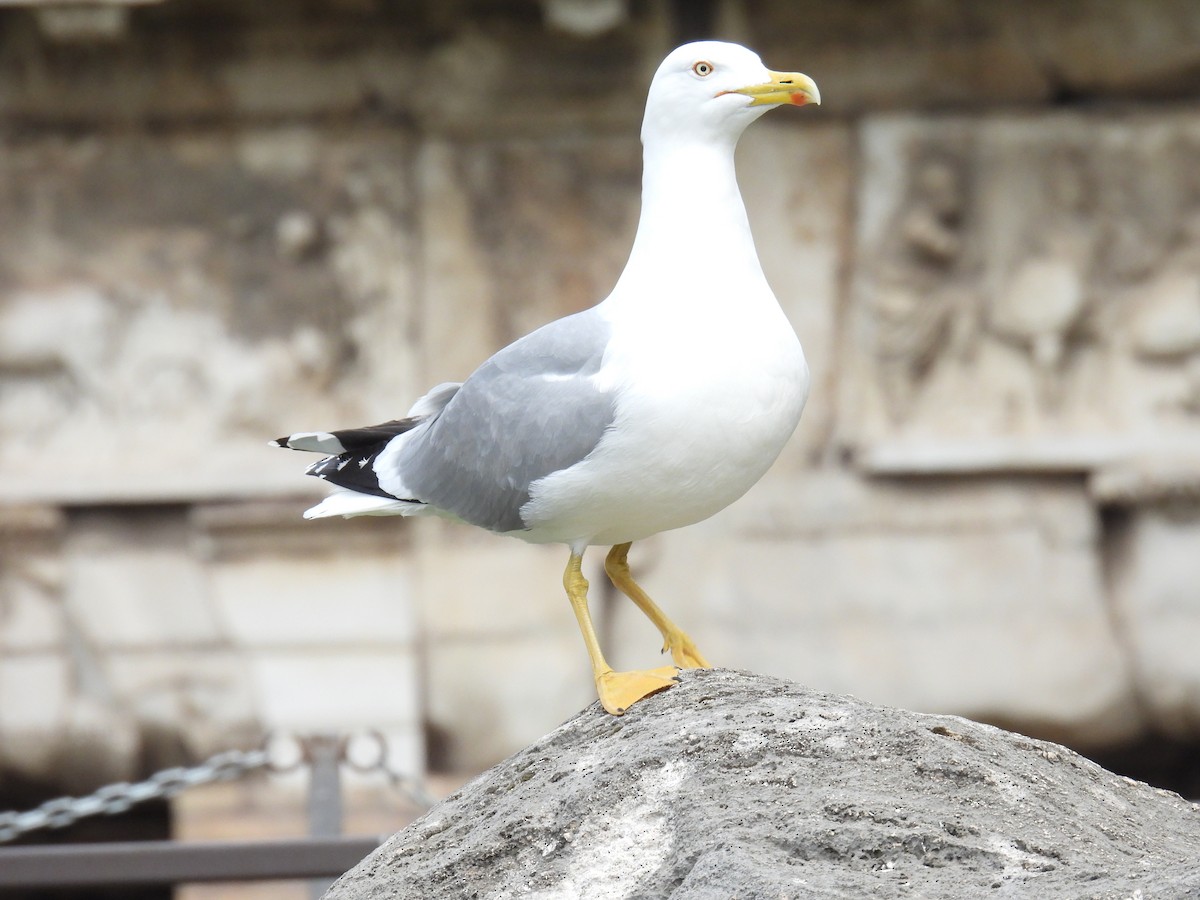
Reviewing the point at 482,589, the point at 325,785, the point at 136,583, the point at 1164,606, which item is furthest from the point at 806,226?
the point at 325,785

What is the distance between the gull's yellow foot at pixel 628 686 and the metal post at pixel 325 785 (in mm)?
1415

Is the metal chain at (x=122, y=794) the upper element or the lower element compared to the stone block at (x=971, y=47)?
lower

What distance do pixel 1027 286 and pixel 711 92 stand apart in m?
3.38

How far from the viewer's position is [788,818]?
171 centimetres

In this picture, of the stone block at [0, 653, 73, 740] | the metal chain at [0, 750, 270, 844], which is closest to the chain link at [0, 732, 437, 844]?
the metal chain at [0, 750, 270, 844]

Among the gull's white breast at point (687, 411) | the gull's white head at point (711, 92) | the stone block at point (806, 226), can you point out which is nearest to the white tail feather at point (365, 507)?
the gull's white breast at point (687, 411)

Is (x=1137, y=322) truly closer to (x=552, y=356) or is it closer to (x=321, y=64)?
(x=321, y=64)

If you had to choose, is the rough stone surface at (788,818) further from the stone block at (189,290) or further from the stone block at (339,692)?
the stone block at (189,290)

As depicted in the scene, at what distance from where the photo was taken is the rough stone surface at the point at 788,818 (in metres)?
1.63

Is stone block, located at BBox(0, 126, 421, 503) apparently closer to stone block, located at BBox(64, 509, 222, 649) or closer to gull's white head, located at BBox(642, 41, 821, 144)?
stone block, located at BBox(64, 509, 222, 649)

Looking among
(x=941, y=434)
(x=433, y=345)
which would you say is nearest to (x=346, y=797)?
(x=433, y=345)

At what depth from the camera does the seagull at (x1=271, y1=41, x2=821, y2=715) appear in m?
2.14

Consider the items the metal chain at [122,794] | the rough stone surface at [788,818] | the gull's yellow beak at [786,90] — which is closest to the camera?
the rough stone surface at [788,818]

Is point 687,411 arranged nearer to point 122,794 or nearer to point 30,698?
point 122,794
